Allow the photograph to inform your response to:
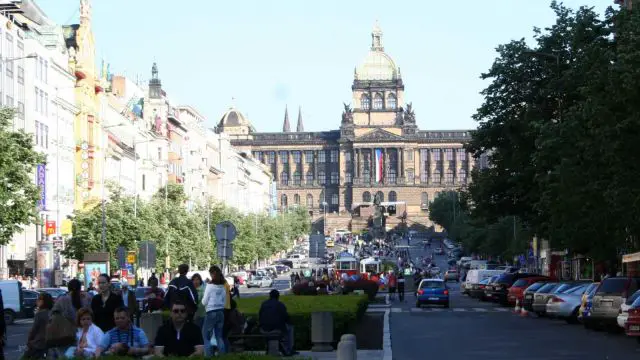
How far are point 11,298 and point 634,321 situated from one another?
28.1 m

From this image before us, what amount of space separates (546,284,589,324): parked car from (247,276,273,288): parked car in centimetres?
6629

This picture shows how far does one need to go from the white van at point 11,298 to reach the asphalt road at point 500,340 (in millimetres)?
13376

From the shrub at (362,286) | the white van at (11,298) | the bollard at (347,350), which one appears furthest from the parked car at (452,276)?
the bollard at (347,350)

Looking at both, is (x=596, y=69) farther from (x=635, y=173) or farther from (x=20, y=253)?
(x=20, y=253)

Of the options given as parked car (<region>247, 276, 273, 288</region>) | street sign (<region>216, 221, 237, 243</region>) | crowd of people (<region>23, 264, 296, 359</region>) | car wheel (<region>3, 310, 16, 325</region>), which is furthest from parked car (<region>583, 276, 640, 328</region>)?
parked car (<region>247, 276, 273, 288</region>)

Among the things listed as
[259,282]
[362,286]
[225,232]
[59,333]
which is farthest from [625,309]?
[259,282]

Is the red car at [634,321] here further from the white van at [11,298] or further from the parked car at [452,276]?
the parked car at [452,276]

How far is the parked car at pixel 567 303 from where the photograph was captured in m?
47.1

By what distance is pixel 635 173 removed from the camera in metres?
44.8

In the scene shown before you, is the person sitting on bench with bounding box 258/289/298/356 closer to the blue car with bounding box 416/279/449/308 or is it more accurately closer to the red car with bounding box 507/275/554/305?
the red car with bounding box 507/275/554/305

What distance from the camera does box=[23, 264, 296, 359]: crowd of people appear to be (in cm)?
1806

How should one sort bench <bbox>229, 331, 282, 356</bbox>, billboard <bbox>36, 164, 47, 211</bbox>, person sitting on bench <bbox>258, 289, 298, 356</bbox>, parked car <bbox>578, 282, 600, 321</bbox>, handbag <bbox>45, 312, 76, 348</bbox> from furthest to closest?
billboard <bbox>36, 164, 47, 211</bbox> < parked car <bbox>578, 282, 600, 321</bbox> < person sitting on bench <bbox>258, 289, 298, 356</bbox> < bench <bbox>229, 331, 282, 356</bbox> < handbag <bbox>45, 312, 76, 348</bbox>

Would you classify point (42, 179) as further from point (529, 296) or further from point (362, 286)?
point (529, 296)

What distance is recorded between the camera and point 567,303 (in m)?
47.2
